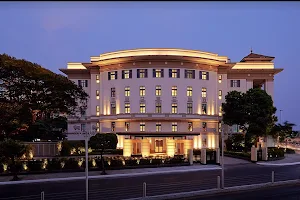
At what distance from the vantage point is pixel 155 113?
143 ft

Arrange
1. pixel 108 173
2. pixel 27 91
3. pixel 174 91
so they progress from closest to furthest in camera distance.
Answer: pixel 108 173
pixel 27 91
pixel 174 91

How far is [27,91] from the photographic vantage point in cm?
2902

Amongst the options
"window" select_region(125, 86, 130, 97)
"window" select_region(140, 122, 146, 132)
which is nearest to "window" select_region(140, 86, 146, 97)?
"window" select_region(125, 86, 130, 97)

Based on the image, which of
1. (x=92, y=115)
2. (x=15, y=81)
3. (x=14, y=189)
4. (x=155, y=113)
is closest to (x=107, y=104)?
(x=92, y=115)

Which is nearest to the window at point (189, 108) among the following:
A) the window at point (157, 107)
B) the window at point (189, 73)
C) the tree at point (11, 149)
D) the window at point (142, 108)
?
the window at point (189, 73)

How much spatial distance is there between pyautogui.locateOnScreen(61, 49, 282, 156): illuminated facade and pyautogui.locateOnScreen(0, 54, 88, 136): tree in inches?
523

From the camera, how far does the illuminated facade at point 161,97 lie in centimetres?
4366

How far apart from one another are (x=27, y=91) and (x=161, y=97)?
2088 cm

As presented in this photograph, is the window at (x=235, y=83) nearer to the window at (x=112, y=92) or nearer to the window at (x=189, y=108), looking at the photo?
the window at (x=189, y=108)

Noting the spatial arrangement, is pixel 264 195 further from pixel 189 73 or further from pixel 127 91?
pixel 127 91

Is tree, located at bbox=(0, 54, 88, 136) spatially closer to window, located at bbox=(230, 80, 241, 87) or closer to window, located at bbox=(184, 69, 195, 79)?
window, located at bbox=(184, 69, 195, 79)

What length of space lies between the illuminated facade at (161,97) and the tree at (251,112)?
5456 mm

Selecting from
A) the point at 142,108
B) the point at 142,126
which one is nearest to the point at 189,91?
the point at 142,108

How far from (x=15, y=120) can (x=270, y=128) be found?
33.2m
